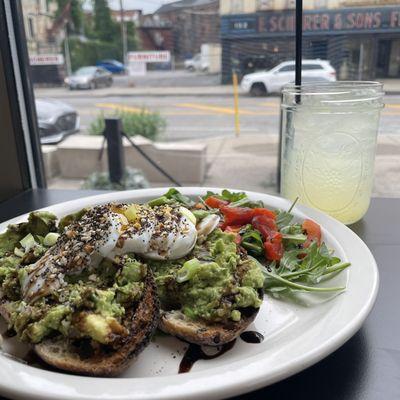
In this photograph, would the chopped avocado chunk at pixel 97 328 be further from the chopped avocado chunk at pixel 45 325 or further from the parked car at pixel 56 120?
the parked car at pixel 56 120

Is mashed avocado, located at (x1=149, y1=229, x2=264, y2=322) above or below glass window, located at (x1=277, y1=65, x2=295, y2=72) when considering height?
below

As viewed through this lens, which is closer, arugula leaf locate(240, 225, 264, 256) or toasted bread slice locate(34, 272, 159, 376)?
toasted bread slice locate(34, 272, 159, 376)

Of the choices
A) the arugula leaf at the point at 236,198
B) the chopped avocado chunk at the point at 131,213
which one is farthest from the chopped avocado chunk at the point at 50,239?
the arugula leaf at the point at 236,198

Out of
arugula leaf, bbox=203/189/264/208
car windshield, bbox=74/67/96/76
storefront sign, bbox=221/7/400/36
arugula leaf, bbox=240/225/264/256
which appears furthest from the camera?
car windshield, bbox=74/67/96/76

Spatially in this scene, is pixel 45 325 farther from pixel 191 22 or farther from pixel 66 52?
pixel 66 52

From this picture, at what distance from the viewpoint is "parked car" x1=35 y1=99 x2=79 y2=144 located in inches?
173

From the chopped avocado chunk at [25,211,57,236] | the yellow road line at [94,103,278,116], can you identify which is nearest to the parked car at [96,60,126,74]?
the yellow road line at [94,103,278,116]

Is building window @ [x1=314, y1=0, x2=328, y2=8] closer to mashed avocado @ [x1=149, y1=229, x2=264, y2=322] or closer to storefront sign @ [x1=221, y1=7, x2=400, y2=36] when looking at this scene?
storefront sign @ [x1=221, y1=7, x2=400, y2=36]

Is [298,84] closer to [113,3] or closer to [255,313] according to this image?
[255,313]

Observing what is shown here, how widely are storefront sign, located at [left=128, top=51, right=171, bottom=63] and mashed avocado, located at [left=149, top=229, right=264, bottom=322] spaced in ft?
11.6

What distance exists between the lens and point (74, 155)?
4867mm

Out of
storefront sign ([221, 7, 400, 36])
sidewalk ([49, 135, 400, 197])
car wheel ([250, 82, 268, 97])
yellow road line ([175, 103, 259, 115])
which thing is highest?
storefront sign ([221, 7, 400, 36])

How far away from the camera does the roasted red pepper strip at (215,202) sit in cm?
168

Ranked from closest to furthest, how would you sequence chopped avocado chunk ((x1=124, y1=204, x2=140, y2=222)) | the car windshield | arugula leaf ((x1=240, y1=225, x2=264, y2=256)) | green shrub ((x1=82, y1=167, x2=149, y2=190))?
chopped avocado chunk ((x1=124, y1=204, x2=140, y2=222))
arugula leaf ((x1=240, y1=225, x2=264, y2=256))
green shrub ((x1=82, y1=167, x2=149, y2=190))
the car windshield
